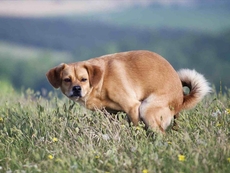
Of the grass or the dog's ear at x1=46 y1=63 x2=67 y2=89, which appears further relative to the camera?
the dog's ear at x1=46 y1=63 x2=67 y2=89

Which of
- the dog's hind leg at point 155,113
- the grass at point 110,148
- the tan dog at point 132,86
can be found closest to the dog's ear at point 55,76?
the tan dog at point 132,86

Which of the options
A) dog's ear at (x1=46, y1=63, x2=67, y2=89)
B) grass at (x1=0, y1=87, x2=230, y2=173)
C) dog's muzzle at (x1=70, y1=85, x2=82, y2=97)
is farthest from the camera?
dog's ear at (x1=46, y1=63, x2=67, y2=89)

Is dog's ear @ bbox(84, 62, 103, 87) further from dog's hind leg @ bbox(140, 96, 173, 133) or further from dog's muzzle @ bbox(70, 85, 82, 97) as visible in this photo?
dog's hind leg @ bbox(140, 96, 173, 133)

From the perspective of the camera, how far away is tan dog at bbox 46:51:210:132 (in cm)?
456

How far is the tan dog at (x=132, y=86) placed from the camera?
4.56m

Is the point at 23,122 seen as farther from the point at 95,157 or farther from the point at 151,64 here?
the point at 151,64

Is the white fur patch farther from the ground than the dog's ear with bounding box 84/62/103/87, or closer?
closer

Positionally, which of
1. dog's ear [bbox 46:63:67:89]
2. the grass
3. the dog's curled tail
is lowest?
the grass

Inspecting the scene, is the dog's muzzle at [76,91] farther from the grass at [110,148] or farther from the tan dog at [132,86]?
the grass at [110,148]

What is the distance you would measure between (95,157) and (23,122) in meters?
1.55

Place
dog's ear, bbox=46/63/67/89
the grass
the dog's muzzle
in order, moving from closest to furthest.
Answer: the grass → the dog's muzzle → dog's ear, bbox=46/63/67/89

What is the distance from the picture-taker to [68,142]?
4.04 meters

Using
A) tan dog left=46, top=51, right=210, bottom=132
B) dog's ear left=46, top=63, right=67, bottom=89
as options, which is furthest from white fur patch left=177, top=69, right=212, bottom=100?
dog's ear left=46, top=63, right=67, bottom=89

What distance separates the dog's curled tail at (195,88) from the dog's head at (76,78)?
1.31 metres
